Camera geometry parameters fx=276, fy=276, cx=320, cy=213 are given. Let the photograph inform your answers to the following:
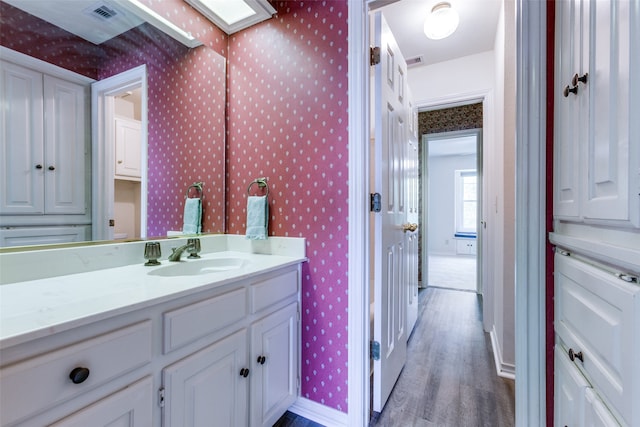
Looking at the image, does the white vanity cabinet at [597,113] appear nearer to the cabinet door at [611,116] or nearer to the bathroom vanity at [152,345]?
the cabinet door at [611,116]

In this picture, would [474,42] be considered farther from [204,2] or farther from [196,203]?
[196,203]

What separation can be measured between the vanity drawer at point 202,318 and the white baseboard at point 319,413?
0.71 m

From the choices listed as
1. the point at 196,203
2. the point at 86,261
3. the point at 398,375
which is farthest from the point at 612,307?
the point at 196,203

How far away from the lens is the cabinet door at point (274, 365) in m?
1.15

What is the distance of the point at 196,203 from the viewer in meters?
1.65

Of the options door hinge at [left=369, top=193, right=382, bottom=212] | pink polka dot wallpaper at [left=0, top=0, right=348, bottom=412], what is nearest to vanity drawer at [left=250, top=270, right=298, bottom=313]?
pink polka dot wallpaper at [left=0, top=0, right=348, bottom=412]

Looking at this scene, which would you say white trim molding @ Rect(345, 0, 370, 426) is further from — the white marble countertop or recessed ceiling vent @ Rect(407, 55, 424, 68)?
recessed ceiling vent @ Rect(407, 55, 424, 68)

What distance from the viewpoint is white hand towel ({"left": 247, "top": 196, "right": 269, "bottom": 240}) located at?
1.53m

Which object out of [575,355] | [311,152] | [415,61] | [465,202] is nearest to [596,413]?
[575,355]

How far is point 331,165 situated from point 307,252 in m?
0.47

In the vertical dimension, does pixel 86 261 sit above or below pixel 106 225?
below

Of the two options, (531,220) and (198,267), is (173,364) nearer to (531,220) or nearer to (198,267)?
(198,267)

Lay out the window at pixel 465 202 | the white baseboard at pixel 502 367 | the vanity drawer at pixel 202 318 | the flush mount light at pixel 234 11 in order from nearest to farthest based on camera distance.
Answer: the vanity drawer at pixel 202 318, the flush mount light at pixel 234 11, the white baseboard at pixel 502 367, the window at pixel 465 202

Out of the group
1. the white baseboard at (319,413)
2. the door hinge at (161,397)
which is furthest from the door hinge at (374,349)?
the door hinge at (161,397)
